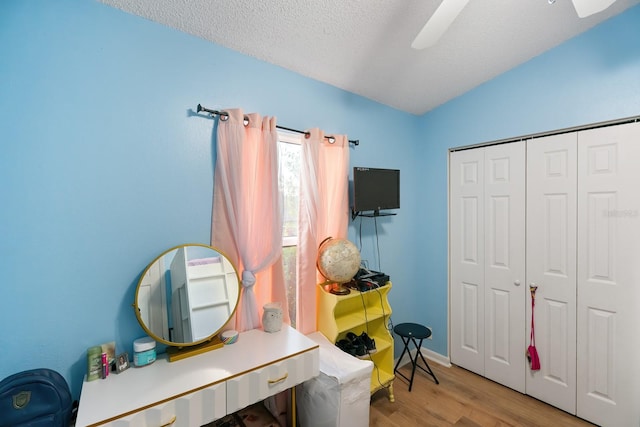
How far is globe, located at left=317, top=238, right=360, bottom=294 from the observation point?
1.97 m

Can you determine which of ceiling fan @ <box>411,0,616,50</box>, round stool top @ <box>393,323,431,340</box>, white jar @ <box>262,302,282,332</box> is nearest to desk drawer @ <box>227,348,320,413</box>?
white jar @ <box>262,302,282,332</box>

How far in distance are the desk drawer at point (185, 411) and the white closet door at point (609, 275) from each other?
2491 millimetres

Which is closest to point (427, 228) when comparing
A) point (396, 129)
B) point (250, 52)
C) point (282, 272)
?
point (396, 129)

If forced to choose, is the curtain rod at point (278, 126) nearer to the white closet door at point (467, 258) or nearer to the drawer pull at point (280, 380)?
the white closet door at point (467, 258)

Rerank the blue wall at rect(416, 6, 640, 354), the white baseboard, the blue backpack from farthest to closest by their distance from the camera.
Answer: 1. the white baseboard
2. the blue wall at rect(416, 6, 640, 354)
3. the blue backpack

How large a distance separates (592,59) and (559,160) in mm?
692

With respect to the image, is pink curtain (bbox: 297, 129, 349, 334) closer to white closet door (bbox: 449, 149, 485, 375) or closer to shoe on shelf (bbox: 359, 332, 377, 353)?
shoe on shelf (bbox: 359, 332, 377, 353)

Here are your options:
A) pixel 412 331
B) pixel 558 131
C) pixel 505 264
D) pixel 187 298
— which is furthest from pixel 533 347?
pixel 187 298

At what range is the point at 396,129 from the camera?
273cm

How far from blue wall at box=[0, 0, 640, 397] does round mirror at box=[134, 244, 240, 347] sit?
3.0 inches

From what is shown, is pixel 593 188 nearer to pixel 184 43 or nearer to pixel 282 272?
pixel 282 272

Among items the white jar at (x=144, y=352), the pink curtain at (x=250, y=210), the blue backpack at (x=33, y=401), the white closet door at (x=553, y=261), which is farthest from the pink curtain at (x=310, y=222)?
the white closet door at (x=553, y=261)

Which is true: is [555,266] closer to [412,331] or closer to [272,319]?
[412,331]

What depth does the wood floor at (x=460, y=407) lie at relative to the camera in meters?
2.01
